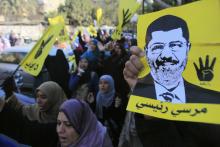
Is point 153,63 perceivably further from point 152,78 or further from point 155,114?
point 155,114

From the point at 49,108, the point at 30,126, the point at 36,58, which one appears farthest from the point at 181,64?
the point at 36,58

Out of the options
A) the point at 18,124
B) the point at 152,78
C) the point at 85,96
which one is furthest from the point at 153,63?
the point at 85,96

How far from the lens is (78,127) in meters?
2.86

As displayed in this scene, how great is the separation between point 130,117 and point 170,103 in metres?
0.36

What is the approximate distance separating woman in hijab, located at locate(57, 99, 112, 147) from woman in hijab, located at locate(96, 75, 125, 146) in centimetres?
237

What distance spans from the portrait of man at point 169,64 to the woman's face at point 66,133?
3.62 ft

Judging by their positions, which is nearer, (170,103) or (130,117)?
(170,103)

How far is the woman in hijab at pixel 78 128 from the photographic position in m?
2.79

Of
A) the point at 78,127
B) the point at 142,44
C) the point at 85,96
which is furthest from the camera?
the point at 85,96

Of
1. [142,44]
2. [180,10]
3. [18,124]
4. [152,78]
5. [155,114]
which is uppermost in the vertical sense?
[180,10]

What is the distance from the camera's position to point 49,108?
3912 millimetres

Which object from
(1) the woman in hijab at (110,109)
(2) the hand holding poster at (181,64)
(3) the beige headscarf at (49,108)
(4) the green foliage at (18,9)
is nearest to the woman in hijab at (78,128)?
(3) the beige headscarf at (49,108)

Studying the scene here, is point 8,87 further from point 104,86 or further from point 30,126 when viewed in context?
point 104,86

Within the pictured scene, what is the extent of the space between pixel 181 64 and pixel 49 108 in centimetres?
241
